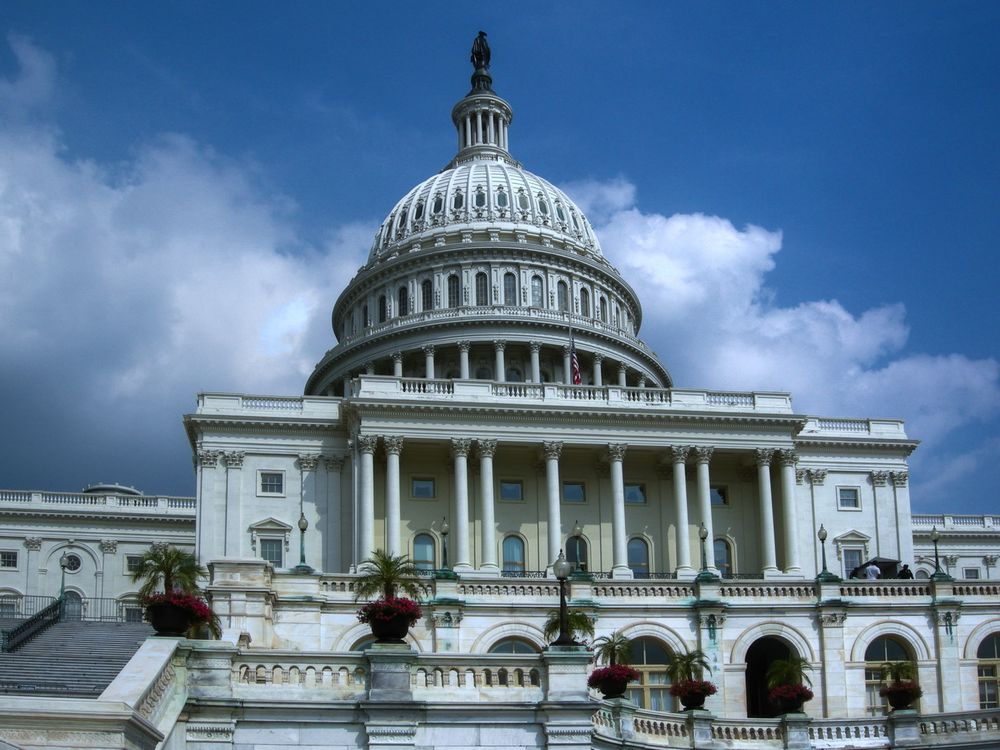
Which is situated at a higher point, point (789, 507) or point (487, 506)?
point (789, 507)

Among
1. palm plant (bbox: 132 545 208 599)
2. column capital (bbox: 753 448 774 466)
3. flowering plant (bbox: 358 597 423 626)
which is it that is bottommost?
flowering plant (bbox: 358 597 423 626)

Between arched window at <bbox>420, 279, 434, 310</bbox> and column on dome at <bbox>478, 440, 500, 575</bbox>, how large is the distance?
36.6 m

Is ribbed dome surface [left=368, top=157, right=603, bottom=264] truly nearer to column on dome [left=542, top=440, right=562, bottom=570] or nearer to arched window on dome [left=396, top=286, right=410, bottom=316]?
arched window on dome [left=396, top=286, right=410, bottom=316]

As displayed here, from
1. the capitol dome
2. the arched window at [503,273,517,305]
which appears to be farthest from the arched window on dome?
the arched window at [503,273,517,305]

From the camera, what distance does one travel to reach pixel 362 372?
11162cm

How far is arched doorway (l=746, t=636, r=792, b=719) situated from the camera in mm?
54844

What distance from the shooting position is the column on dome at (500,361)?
107m

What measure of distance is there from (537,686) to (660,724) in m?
7.96

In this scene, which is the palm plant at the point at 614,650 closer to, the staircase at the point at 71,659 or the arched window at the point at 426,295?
the staircase at the point at 71,659

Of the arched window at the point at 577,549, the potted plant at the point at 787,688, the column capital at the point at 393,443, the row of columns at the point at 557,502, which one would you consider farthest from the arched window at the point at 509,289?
the potted plant at the point at 787,688

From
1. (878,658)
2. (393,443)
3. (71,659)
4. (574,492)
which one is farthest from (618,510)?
(71,659)

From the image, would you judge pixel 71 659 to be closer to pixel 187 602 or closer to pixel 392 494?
pixel 187 602

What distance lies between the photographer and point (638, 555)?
82875mm

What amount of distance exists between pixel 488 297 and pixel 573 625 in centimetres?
7136
